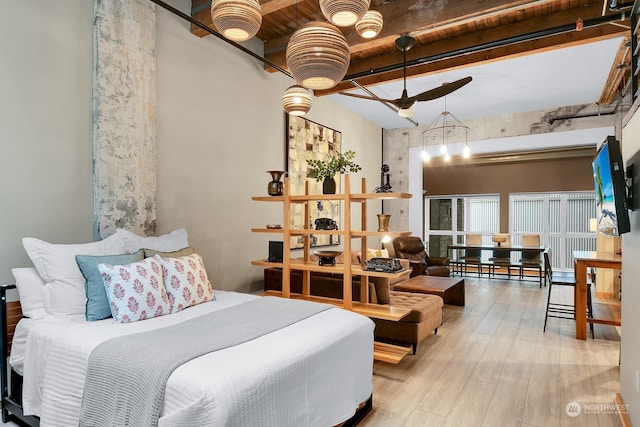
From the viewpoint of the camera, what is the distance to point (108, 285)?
7.50 ft

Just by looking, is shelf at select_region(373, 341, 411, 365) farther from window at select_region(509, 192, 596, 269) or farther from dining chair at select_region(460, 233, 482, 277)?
window at select_region(509, 192, 596, 269)

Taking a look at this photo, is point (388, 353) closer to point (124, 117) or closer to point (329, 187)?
point (329, 187)

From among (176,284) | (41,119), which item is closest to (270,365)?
(176,284)

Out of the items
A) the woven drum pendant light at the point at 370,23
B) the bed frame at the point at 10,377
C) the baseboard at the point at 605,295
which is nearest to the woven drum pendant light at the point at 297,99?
the woven drum pendant light at the point at 370,23

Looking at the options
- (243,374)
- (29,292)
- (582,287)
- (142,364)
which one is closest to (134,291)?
(29,292)

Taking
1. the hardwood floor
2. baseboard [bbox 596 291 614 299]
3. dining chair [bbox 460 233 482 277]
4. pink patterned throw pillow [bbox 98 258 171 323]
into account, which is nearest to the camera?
pink patterned throw pillow [bbox 98 258 171 323]

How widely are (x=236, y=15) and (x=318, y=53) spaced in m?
0.51

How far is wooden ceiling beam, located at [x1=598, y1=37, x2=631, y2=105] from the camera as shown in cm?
434

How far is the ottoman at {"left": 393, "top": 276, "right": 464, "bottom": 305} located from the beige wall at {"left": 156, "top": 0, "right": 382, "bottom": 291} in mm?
1874

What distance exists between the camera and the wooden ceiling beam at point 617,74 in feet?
14.3

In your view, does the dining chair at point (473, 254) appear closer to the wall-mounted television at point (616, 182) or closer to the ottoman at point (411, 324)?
the ottoman at point (411, 324)

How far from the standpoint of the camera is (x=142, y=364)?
163cm

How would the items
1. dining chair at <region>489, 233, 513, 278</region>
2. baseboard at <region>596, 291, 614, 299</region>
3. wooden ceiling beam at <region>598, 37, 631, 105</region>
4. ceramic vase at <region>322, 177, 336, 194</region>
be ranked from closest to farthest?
ceramic vase at <region>322, 177, 336, 194</region> < wooden ceiling beam at <region>598, 37, 631, 105</region> < baseboard at <region>596, 291, 614, 299</region> < dining chair at <region>489, 233, 513, 278</region>

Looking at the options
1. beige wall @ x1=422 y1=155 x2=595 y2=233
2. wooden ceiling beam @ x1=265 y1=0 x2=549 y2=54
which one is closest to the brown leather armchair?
beige wall @ x1=422 y1=155 x2=595 y2=233
